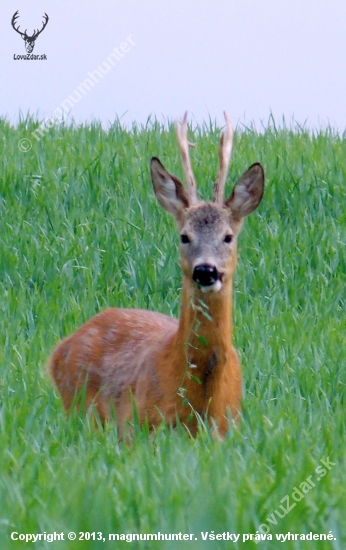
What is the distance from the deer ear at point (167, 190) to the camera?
623 cm

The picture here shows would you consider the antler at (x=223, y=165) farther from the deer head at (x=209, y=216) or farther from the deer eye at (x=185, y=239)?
the deer eye at (x=185, y=239)

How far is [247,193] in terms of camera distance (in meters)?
6.26

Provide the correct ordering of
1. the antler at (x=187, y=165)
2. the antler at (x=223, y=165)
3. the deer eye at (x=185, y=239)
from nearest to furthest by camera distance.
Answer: the deer eye at (x=185, y=239) → the antler at (x=223, y=165) → the antler at (x=187, y=165)

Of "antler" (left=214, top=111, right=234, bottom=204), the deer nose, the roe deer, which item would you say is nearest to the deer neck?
the roe deer

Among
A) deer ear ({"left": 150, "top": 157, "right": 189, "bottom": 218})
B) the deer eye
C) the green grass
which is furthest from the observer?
deer ear ({"left": 150, "top": 157, "right": 189, "bottom": 218})

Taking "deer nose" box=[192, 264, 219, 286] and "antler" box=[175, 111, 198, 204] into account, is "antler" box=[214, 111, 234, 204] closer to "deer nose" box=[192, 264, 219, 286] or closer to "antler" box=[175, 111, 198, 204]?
"antler" box=[175, 111, 198, 204]

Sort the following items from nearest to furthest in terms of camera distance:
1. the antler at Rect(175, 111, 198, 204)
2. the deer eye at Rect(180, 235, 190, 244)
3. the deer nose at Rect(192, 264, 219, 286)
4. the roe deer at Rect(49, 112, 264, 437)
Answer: the deer nose at Rect(192, 264, 219, 286), the roe deer at Rect(49, 112, 264, 437), the deer eye at Rect(180, 235, 190, 244), the antler at Rect(175, 111, 198, 204)

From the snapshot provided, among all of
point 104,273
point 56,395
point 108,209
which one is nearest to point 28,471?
point 56,395

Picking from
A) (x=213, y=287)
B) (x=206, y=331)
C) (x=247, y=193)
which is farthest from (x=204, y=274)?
(x=247, y=193)

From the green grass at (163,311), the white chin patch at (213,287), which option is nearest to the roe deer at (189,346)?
the white chin patch at (213,287)

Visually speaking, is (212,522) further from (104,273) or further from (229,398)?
(104,273)

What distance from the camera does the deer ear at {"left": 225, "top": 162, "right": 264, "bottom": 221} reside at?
243 inches

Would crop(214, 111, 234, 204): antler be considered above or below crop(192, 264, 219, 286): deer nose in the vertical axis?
above

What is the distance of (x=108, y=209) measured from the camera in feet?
34.3
